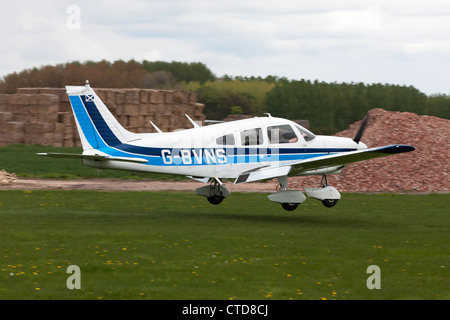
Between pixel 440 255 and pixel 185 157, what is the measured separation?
7732 mm

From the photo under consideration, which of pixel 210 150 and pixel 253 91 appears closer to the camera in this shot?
pixel 210 150

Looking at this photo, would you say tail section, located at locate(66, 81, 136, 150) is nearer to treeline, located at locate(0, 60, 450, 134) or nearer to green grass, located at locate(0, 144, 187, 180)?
green grass, located at locate(0, 144, 187, 180)

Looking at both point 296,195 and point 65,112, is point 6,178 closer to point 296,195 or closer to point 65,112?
point 296,195

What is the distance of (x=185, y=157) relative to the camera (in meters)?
19.5

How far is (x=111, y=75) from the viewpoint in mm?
48625

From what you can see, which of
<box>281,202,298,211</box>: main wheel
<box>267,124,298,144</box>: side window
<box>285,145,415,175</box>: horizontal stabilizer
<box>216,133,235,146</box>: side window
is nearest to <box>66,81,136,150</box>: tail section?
<box>216,133,235,146</box>: side window

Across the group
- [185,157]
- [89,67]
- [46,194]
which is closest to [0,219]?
[185,157]

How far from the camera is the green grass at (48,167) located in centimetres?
3228

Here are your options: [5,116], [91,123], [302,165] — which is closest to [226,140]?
[302,165]

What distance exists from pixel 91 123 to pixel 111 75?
29.8 meters

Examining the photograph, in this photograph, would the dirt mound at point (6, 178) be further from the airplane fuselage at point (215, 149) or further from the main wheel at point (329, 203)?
the main wheel at point (329, 203)

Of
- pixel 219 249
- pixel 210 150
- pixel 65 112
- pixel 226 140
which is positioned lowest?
pixel 219 249

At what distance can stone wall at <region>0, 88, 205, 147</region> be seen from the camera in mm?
41281
